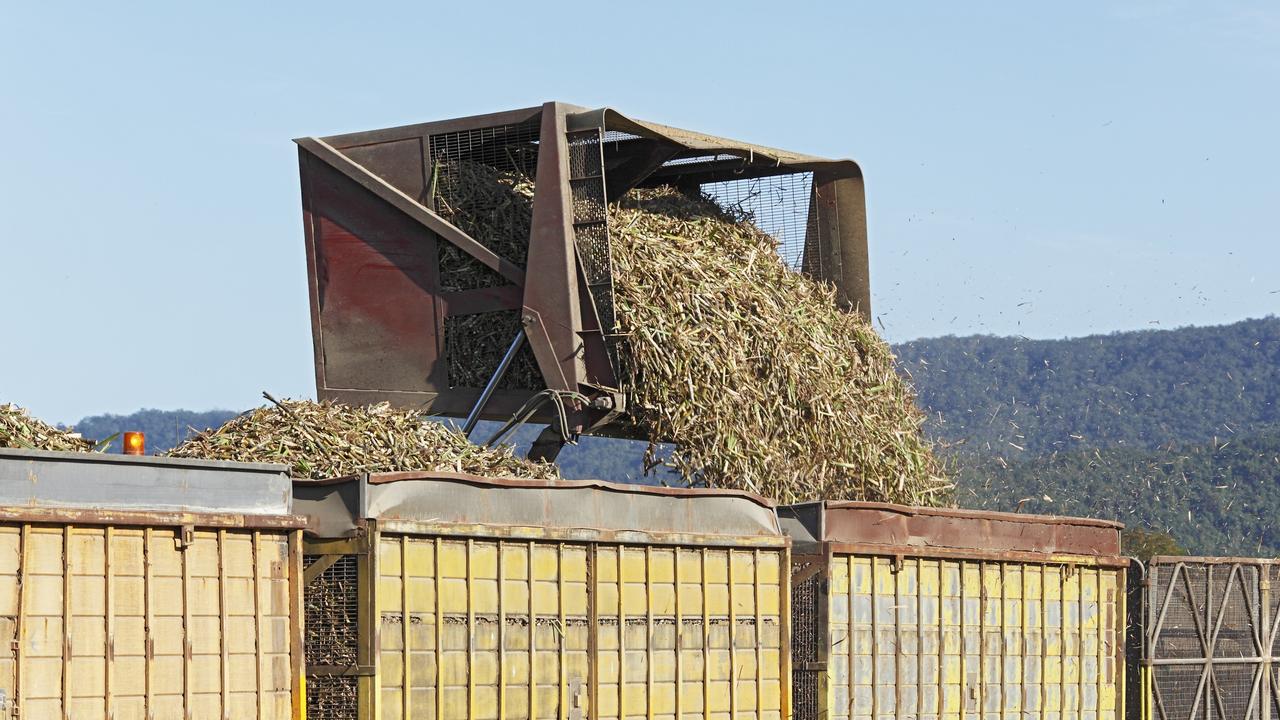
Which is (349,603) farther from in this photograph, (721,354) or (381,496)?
Answer: (721,354)

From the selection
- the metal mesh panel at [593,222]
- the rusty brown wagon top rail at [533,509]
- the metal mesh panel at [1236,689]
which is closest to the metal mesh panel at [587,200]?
the metal mesh panel at [593,222]

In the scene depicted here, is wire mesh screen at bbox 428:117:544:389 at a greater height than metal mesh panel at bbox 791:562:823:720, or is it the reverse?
wire mesh screen at bbox 428:117:544:389

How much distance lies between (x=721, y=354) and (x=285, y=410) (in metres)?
2.69

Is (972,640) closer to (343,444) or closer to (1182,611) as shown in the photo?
(1182,611)

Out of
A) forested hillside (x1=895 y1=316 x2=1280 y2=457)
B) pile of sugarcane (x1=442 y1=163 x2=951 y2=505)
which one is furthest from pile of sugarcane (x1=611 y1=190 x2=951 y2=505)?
forested hillside (x1=895 y1=316 x2=1280 y2=457)

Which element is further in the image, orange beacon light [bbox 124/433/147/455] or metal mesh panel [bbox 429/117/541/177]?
metal mesh panel [bbox 429/117/541/177]

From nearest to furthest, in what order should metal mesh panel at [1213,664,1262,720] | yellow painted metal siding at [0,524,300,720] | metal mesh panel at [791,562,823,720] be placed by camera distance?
yellow painted metal siding at [0,524,300,720] → metal mesh panel at [791,562,823,720] → metal mesh panel at [1213,664,1262,720]

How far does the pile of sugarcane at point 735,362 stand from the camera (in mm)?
10023

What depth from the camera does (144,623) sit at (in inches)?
261

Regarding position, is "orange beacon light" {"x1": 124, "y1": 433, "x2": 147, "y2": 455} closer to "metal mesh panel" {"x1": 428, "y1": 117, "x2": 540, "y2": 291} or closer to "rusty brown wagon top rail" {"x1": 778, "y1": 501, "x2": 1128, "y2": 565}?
"metal mesh panel" {"x1": 428, "y1": 117, "x2": 540, "y2": 291}

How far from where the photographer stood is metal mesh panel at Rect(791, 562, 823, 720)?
369 inches

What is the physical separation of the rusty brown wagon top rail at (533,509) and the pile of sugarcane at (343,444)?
733 mm

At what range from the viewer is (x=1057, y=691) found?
11.0 m

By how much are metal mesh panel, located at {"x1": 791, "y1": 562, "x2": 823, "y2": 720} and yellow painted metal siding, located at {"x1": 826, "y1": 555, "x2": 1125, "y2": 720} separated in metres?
0.08
